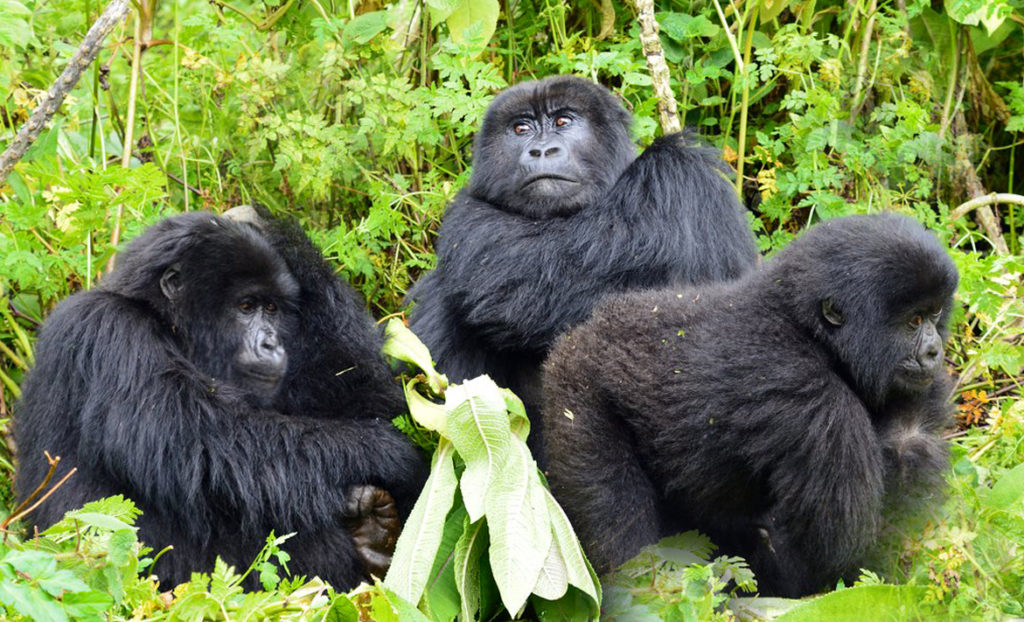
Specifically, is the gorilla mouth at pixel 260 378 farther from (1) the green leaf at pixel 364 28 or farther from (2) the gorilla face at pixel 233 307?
(1) the green leaf at pixel 364 28

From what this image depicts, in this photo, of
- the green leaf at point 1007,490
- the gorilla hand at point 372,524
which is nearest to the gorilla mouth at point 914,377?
the green leaf at point 1007,490

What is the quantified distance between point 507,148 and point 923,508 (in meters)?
1.94

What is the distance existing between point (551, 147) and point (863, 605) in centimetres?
197

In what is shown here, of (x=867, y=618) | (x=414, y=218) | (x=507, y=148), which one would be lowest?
(x=867, y=618)

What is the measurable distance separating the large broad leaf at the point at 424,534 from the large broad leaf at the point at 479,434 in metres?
0.09

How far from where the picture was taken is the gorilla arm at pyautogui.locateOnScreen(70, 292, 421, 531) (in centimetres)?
356

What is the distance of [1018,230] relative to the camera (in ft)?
19.6

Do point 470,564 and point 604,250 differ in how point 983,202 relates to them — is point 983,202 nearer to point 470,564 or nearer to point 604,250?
point 604,250

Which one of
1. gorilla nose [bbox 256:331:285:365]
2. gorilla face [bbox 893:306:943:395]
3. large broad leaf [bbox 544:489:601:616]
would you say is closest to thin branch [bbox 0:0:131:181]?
gorilla nose [bbox 256:331:285:365]

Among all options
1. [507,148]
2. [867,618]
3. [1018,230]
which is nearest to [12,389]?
[507,148]

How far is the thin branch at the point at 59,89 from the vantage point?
3598 mm

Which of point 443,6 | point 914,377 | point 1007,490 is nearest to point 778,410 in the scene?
point 914,377

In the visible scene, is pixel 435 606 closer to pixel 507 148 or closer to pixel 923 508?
pixel 923 508

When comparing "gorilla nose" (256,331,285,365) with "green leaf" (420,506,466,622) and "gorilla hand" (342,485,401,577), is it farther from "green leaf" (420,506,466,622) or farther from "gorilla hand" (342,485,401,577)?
"green leaf" (420,506,466,622)
